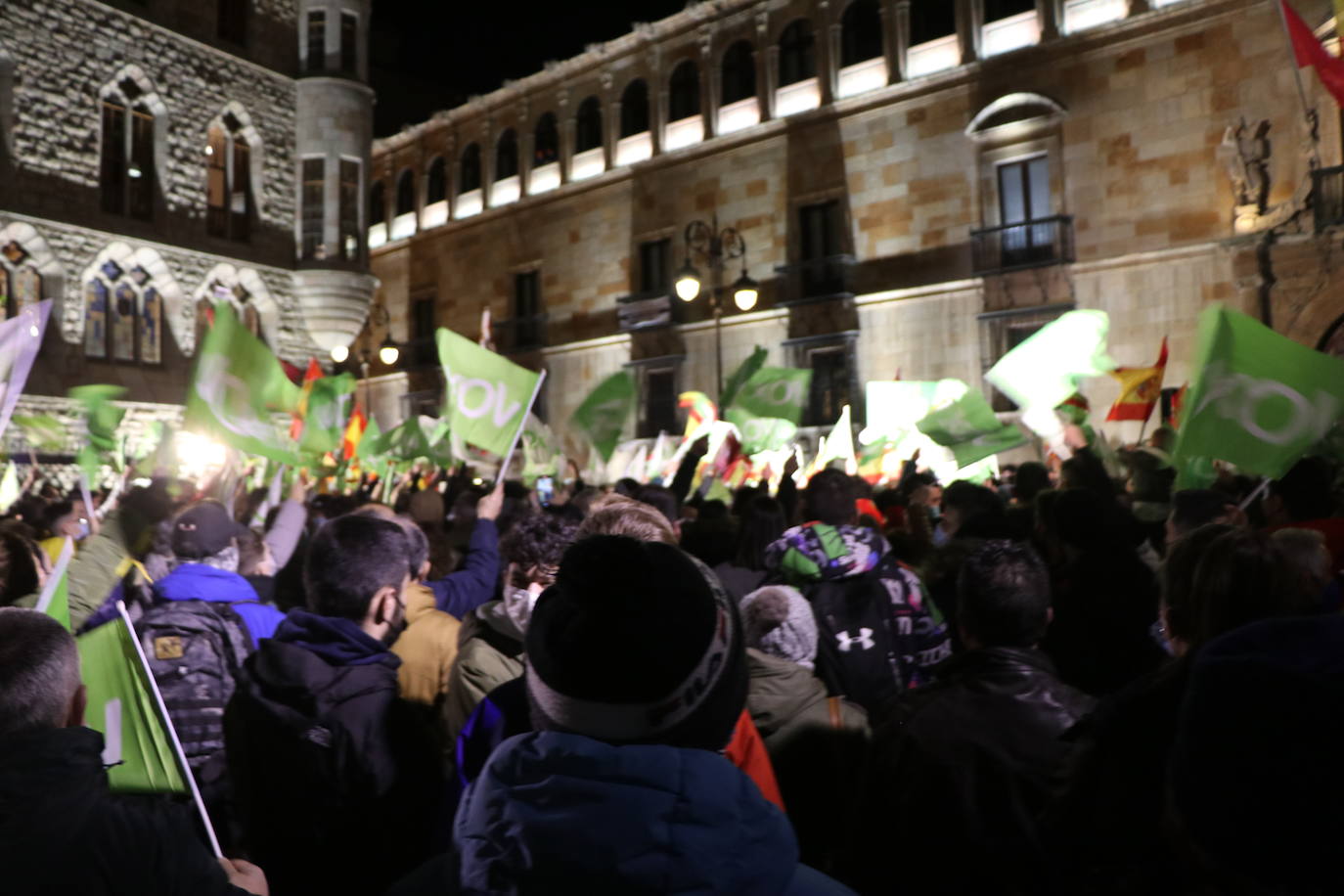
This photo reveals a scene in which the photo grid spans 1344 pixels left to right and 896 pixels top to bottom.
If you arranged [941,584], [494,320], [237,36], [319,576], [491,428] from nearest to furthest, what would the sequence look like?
1. [319,576]
2. [941,584]
3. [491,428]
4. [237,36]
5. [494,320]

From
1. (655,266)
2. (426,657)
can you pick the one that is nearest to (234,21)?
(655,266)

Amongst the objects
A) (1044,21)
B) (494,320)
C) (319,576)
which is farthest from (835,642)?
(494,320)

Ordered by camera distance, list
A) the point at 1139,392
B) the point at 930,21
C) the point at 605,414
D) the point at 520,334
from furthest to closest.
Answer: the point at 520,334 < the point at 930,21 < the point at 1139,392 < the point at 605,414

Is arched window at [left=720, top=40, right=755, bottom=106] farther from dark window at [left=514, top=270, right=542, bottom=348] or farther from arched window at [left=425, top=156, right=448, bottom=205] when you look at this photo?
arched window at [left=425, top=156, right=448, bottom=205]

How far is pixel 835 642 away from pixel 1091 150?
18.4m

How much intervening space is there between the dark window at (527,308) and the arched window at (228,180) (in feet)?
26.9

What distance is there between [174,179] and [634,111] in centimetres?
1145

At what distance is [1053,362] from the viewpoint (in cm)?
883

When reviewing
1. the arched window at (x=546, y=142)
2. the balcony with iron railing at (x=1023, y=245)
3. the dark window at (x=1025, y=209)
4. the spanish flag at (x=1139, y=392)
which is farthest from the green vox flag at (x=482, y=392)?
the arched window at (x=546, y=142)

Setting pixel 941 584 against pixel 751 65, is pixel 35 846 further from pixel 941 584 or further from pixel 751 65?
pixel 751 65

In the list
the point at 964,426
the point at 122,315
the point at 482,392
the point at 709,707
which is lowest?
the point at 709,707

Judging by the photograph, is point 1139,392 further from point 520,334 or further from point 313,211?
point 520,334

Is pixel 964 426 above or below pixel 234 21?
below

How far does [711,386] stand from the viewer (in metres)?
24.2
